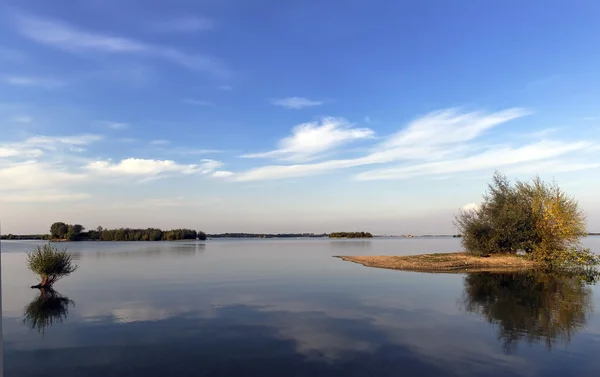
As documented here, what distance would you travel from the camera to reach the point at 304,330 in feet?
52.1

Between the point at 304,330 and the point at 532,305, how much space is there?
12.5 meters

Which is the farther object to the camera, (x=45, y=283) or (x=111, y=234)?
(x=111, y=234)

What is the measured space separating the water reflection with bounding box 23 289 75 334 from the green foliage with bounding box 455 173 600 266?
4315cm

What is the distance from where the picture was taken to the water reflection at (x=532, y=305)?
15.2 meters

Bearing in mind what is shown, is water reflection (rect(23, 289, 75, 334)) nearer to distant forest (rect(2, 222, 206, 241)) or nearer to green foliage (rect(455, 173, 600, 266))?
green foliage (rect(455, 173, 600, 266))

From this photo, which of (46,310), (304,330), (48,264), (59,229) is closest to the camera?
(304,330)

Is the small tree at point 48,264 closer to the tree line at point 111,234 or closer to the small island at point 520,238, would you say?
the small island at point 520,238

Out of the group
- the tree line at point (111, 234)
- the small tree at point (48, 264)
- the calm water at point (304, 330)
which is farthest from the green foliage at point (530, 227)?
the tree line at point (111, 234)

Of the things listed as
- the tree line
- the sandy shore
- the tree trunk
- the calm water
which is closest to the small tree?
the tree trunk

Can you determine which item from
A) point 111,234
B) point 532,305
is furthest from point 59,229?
point 532,305

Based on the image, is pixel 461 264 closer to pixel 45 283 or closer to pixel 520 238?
pixel 520 238

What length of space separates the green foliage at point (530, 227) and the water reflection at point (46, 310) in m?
43.2

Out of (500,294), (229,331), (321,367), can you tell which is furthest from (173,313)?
(500,294)

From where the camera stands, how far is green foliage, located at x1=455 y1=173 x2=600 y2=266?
43656 mm
